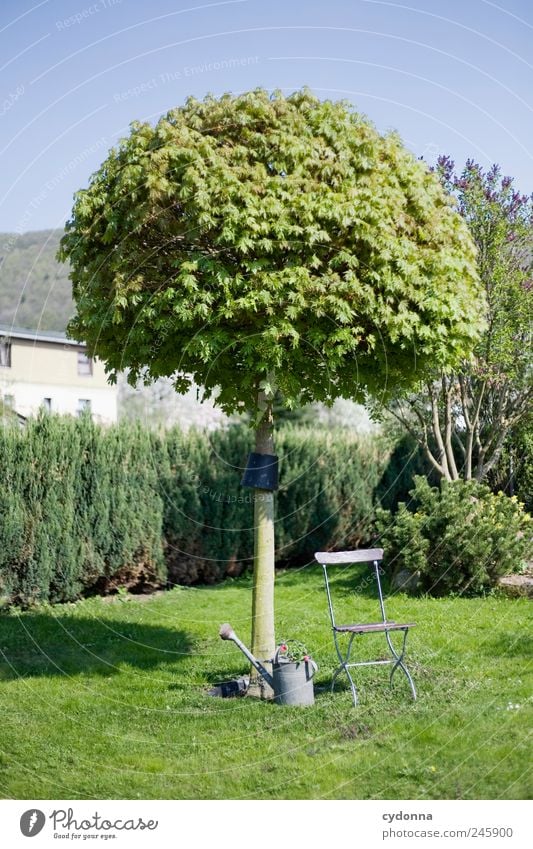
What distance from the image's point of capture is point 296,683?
267 inches

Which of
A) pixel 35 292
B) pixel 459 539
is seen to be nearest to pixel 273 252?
pixel 459 539

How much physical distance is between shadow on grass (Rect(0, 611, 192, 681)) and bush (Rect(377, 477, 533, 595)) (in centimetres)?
327

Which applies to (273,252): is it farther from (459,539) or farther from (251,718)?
(459,539)

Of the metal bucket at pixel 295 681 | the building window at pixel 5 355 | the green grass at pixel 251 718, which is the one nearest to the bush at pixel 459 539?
the green grass at pixel 251 718

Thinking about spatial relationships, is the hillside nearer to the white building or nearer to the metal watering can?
the white building

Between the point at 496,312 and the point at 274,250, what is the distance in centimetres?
622

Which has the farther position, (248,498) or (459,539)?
(248,498)

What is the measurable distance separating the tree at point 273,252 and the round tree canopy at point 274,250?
0.04ft

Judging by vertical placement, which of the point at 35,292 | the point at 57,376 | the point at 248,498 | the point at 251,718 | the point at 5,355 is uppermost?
the point at 35,292

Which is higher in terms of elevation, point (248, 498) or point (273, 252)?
point (273, 252)

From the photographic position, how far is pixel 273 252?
6.52m

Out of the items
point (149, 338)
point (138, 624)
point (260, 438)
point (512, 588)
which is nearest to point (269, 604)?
point (260, 438)

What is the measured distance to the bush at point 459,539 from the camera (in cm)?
1070

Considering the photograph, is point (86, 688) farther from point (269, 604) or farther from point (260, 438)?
point (260, 438)
